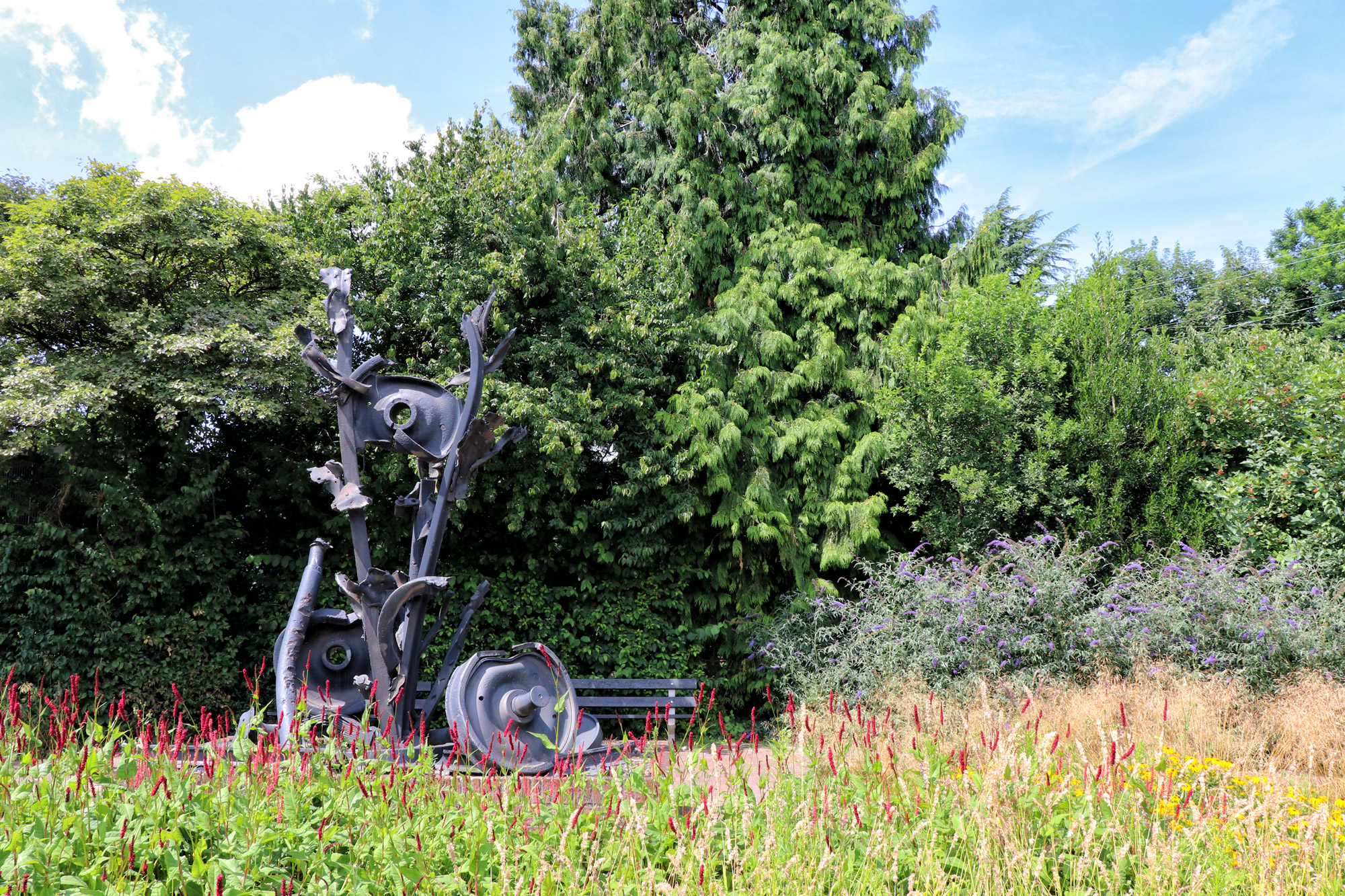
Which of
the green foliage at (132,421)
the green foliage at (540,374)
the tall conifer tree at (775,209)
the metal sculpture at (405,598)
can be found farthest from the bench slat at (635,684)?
the green foliage at (132,421)

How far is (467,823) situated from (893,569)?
23.4ft

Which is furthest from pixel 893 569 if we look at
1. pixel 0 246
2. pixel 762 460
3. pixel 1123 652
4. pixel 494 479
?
pixel 0 246

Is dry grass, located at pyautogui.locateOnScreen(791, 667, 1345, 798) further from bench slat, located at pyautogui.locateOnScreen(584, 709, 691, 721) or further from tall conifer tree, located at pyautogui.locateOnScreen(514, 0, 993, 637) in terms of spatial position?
tall conifer tree, located at pyautogui.locateOnScreen(514, 0, 993, 637)

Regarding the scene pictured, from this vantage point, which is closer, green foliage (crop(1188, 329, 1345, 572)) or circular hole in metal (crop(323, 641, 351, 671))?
circular hole in metal (crop(323, 641, 351, 671))

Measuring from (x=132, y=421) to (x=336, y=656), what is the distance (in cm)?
405

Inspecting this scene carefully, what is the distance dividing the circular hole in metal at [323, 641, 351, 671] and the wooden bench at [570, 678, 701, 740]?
10.1 feet

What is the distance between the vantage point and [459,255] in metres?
8.15

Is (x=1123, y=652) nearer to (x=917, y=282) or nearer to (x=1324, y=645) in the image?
(x=1324, y=645)

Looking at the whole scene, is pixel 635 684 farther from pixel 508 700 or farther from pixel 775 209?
pixel 775 209

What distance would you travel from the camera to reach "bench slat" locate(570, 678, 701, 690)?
7945 mm

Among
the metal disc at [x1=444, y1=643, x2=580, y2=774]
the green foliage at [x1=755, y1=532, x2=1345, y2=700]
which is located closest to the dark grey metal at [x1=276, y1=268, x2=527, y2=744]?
the metal disc at [x1=444, y1=643, x2=580, y2=774]

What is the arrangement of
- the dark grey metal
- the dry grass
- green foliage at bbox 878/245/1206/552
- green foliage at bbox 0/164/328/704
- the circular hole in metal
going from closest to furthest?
1. the dry grass
2. the dark grey metal
3. the circular hole in metal
4. green foliage at bbox 0/164/328/704
5. green foliage at bbox 878/245/1206/552

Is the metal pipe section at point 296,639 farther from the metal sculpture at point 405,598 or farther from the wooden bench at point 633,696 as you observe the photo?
the wooden bench at point 633,696

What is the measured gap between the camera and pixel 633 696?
8414 mm
